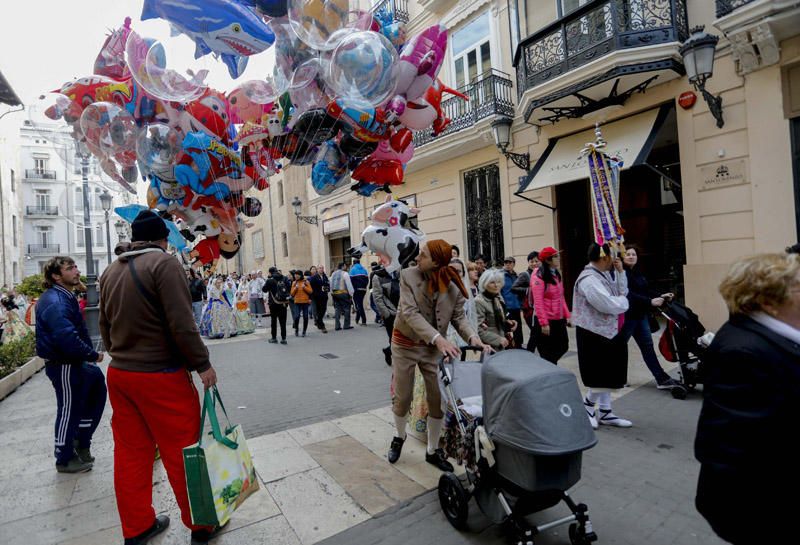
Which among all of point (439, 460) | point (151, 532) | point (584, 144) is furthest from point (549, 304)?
point (584, 144)

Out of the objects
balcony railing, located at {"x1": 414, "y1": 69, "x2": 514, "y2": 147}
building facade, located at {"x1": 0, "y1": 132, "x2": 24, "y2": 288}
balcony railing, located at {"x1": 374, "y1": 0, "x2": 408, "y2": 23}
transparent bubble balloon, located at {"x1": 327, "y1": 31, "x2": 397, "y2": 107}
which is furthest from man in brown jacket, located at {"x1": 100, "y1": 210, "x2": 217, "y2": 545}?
building facade, located at {"x1": 0, "y1": 132, "x2": 24, "y2": 288}

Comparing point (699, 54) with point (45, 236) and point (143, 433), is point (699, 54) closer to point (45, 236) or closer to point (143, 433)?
point (143, 433)

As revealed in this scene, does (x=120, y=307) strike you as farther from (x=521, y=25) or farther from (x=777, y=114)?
(x=521, y=25)

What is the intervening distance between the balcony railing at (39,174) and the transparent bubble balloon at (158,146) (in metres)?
32.8

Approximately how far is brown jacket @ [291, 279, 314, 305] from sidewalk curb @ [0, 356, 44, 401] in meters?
5.47

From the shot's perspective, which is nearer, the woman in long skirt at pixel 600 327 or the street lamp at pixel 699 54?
the woman in long skirt at pixel 600 327

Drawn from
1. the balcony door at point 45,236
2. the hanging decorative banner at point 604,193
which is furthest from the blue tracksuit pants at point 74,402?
the balcony door at point 45,236

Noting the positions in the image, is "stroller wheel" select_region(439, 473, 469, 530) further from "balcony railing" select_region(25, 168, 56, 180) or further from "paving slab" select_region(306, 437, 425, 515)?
"balcony railing" select_region(25, 168, 56, 180)

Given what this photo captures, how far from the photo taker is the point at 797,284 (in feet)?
5.46

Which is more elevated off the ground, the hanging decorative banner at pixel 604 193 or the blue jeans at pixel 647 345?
the hanging decorative banner at pixel 604 193

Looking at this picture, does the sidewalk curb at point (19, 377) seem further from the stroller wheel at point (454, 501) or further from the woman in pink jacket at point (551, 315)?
the woman in pink jacket at point (551, 315)

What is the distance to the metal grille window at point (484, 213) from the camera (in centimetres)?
1225

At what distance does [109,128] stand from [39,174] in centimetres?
3579

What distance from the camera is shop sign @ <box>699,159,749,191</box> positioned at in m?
7.66
